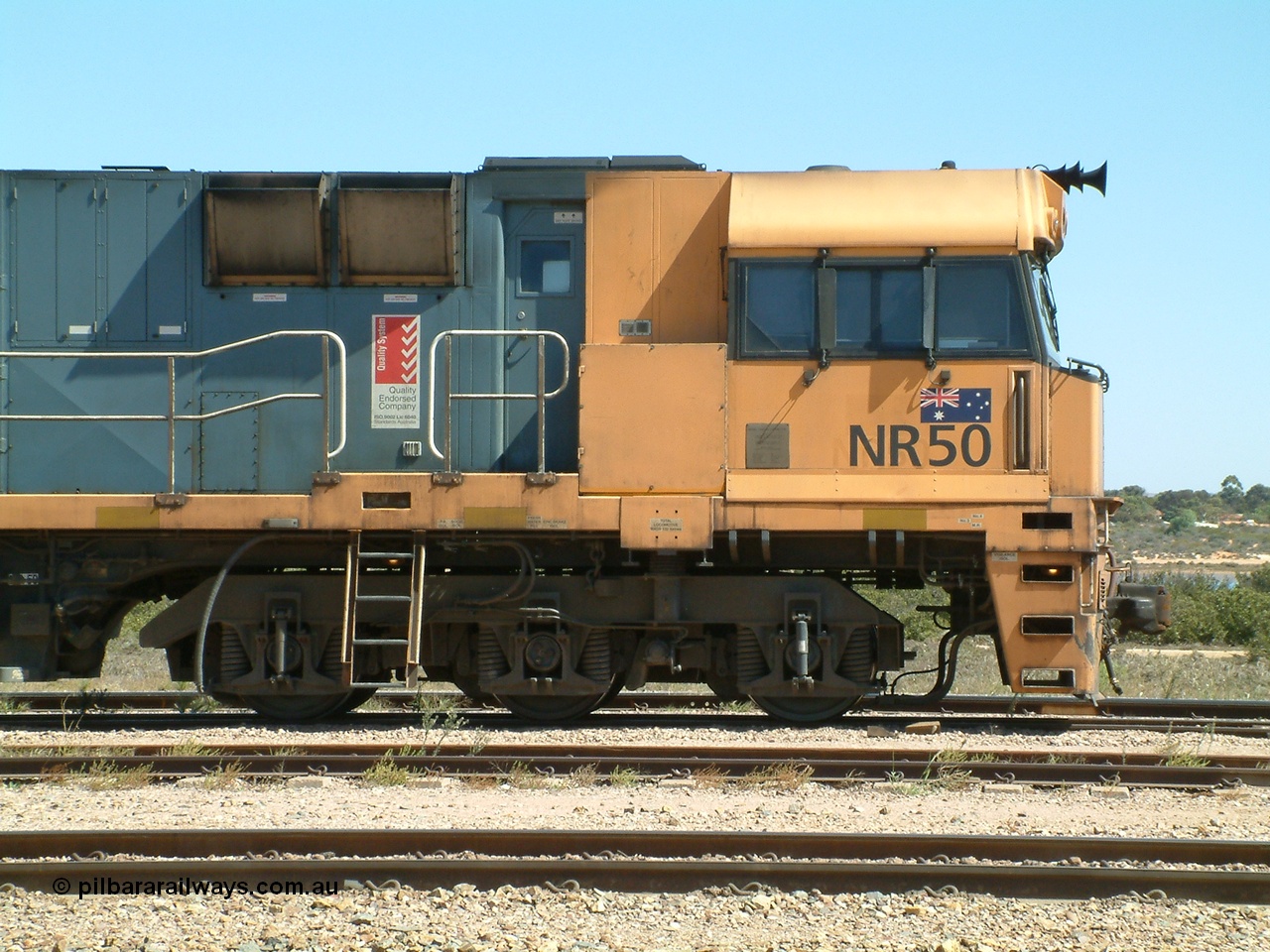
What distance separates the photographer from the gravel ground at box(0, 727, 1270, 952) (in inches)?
194

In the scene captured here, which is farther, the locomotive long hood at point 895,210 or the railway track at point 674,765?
the locomotive long hood at point 895,210

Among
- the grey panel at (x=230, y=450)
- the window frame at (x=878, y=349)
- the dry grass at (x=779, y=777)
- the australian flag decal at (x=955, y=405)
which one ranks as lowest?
the dry grass at (x=779, y=777)

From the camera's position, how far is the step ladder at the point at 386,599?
9047 mm

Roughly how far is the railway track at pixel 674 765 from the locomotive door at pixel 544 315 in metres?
2.54

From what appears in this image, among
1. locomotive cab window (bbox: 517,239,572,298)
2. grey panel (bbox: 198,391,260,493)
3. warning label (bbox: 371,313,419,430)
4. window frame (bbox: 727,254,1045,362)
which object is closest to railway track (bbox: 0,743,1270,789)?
grey panel (bbox: 198,391,260,493)

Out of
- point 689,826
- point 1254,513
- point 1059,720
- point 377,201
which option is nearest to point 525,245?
point 377,201

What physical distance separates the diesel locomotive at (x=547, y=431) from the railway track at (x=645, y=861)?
313 cm

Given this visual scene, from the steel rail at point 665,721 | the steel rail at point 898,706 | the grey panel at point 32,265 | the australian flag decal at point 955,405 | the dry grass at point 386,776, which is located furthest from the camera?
the steel rail at point 898,706

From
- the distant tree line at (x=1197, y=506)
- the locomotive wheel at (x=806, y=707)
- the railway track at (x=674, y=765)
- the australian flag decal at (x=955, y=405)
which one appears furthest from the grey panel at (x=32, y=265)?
the distant tree line at (x=1197, y=506)

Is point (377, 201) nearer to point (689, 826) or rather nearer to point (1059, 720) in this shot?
point (689, 826)

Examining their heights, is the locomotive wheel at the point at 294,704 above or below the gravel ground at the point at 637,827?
above

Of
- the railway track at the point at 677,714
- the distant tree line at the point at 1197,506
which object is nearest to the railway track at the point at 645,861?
the railway track at the point at 677,714

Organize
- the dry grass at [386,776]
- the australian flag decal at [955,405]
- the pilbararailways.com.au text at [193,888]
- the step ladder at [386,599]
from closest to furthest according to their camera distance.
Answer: the pilbararailways.com.au text at [193,888], the dry grass at [386,776], the australian flag decal at [955,405], the step ladder at [386,599]

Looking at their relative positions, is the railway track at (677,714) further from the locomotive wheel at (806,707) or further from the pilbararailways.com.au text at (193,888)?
the pilbararailways.com.au text at (193,888)
